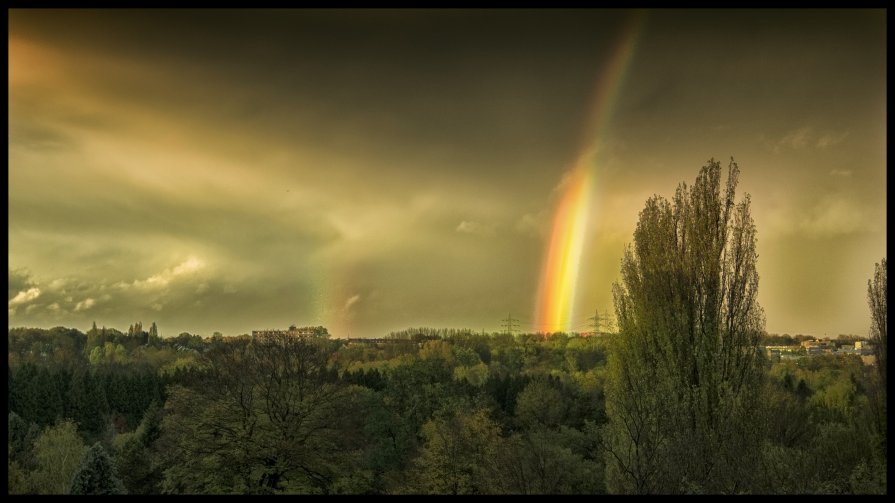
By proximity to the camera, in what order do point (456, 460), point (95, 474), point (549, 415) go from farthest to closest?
point (549, 415)
point (456, 460)
point (95, 474)

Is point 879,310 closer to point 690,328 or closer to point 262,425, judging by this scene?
point 690,328

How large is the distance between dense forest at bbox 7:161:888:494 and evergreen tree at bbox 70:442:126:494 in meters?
0.04

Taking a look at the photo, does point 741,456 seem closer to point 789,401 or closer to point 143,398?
point 789,401

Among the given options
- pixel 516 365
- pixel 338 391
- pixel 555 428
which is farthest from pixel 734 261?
pixel 516 365

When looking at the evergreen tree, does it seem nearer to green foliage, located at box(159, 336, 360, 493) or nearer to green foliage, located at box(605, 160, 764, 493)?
green foliage, located at box(159, 336, 360, 493)

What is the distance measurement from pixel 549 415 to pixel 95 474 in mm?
31754

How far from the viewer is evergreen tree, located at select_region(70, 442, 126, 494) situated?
670 inches

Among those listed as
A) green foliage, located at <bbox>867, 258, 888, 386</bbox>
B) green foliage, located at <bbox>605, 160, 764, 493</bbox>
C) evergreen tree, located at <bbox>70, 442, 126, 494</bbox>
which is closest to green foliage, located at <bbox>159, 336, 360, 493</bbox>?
evergreen tree, located at <bbox>70, 442, 126, 494</bbox>

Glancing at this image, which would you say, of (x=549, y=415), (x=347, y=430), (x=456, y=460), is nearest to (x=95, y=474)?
(x=347, y=430)

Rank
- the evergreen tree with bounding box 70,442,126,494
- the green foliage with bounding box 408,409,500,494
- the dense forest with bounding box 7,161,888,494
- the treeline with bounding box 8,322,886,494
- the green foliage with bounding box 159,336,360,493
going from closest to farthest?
the dense forest with bounding box 7,161,888,494
the evergreen tree with bounding box 70,442,126,494
the treeline with bounding box 8,322,886,494
the green foliage with bounding box 159,336,360,493
the green foliage with bounding box 408,409,500,494

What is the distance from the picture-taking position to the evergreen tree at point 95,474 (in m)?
17.0

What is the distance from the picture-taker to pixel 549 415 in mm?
43594

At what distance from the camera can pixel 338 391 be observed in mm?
25016

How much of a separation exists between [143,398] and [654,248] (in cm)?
Answer: 4425
